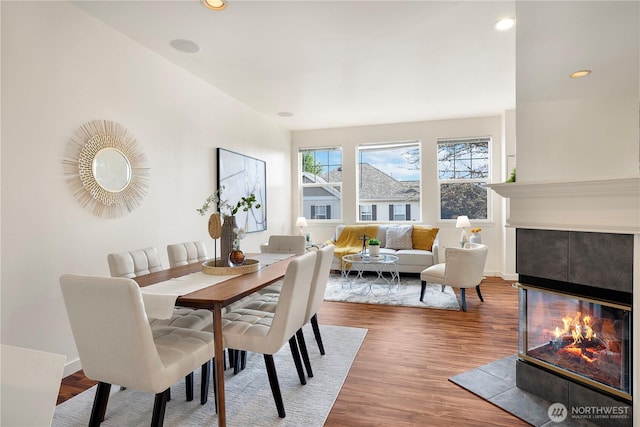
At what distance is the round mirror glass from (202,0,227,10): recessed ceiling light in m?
Answer: 1.36

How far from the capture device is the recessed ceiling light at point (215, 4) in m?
2.39

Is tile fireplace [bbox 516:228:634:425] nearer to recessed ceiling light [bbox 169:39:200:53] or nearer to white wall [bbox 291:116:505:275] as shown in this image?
recessed ceiling light [bbox 169:39:200:53]

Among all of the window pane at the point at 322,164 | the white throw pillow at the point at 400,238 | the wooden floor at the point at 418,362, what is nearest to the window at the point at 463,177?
the white throw pillow at the point at 400,238

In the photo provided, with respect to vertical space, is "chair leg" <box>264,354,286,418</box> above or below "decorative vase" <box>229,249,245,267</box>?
below

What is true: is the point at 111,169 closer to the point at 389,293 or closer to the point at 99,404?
the point at 99,404

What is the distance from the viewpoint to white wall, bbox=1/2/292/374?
210cm

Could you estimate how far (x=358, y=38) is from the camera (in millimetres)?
2961

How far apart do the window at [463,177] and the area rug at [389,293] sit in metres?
1.53

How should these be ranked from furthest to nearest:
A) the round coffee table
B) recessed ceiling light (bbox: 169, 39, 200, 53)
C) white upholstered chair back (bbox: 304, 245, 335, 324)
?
the round coffee table < recessed ceiling light (bbox: 169, 39, 200, 53) < white upholstered chair back (bbox: 304, 245, 335, 324)

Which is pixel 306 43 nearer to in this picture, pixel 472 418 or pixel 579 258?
pixel 579 258

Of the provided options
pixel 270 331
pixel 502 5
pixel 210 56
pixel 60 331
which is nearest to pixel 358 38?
pixel 502 5

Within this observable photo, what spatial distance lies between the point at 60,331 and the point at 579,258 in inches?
132

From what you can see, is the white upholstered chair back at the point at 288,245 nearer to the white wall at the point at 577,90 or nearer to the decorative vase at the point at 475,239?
the white wall at the point at 577,90

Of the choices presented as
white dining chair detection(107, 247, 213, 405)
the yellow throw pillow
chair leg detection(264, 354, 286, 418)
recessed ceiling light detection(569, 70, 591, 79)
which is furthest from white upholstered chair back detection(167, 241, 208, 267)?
the yellow throw pillow
